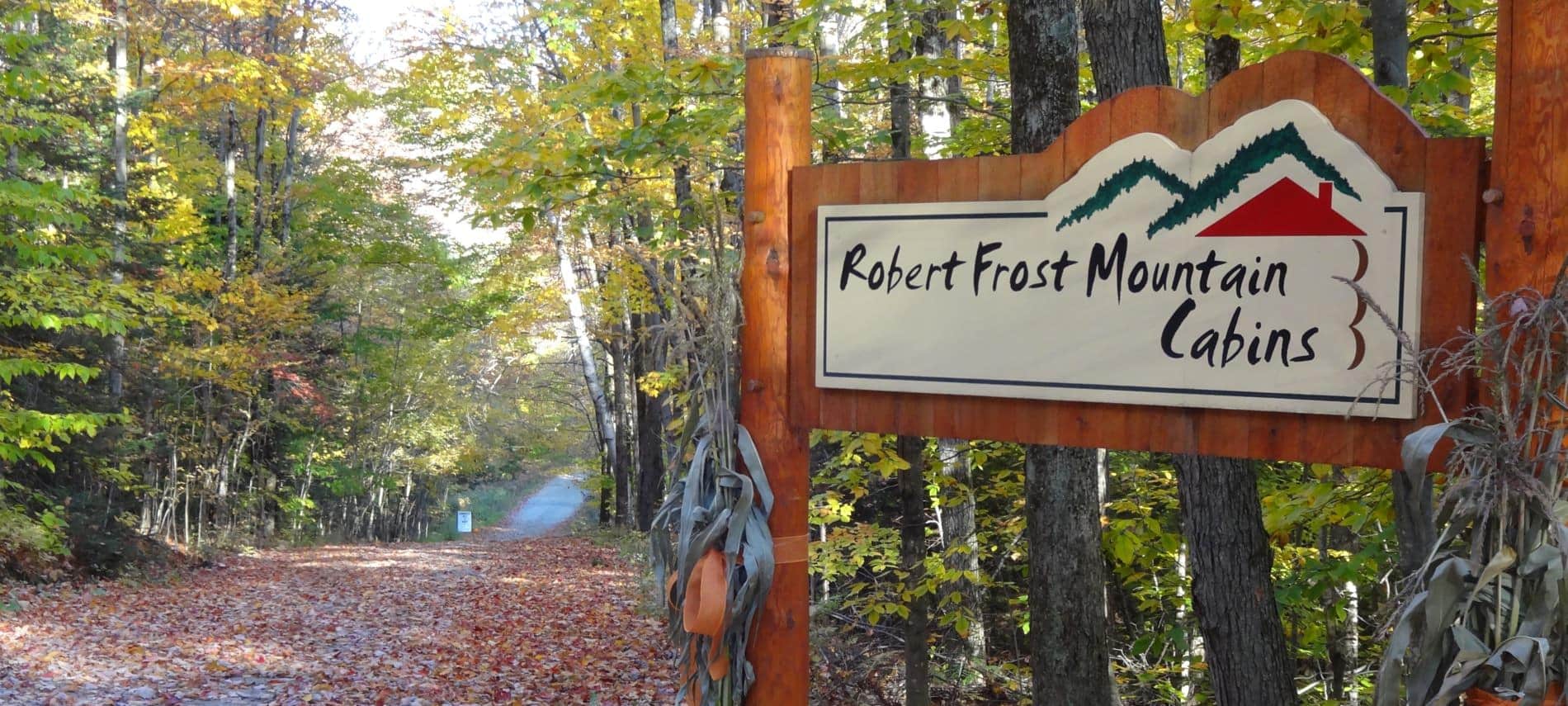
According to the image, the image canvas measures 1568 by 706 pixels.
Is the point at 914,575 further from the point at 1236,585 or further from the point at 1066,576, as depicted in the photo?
the point at 1236,585

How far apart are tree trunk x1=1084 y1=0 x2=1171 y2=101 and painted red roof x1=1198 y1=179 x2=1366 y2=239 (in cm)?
212

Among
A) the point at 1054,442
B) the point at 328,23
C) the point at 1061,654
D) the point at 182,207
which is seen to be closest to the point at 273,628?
the point at 182,207

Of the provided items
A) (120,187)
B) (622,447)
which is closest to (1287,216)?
(120,187)

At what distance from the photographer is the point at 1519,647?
4.93 ft

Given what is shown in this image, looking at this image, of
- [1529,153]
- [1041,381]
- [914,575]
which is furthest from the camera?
[914,575]

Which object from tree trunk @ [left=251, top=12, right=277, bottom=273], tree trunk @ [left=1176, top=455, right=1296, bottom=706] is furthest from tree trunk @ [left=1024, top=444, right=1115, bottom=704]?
tree trunk @ [left=251, top=12, right=277, bottom=273]

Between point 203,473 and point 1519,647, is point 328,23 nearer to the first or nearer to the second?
point 203,473

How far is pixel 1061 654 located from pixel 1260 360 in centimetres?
265

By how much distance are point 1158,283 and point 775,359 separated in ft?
2.89

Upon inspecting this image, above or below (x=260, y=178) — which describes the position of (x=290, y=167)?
above

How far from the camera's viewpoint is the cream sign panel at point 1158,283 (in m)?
1.78

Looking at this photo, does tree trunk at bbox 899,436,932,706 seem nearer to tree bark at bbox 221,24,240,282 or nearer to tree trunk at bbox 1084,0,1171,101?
tree trunk at bbox 1084,0,1171,101

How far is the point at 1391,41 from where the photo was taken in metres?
3.58

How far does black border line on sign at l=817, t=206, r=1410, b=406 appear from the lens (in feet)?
5.70
